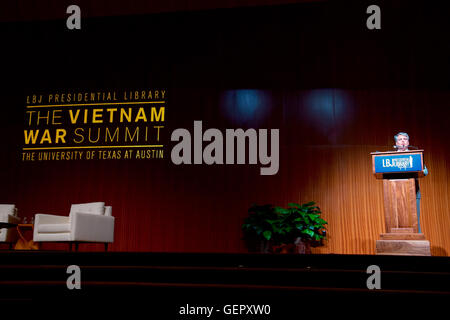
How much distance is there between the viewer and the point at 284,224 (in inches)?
191

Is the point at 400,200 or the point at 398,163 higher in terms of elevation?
the point at 398,163

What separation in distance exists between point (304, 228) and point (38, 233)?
3.05 meters

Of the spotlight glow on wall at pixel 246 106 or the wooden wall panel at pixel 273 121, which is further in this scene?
the spotlight glow on wall at pixel 246 106

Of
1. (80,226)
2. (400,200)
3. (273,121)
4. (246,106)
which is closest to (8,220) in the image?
(80,226)

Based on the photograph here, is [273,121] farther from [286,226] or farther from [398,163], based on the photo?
[398,163]

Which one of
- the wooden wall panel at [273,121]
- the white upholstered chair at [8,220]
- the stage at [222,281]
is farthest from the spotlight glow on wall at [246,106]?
the stage at [222,281]

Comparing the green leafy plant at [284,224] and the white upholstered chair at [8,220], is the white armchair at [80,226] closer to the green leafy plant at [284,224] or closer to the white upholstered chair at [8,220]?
the white upholstered chair at [8,220]

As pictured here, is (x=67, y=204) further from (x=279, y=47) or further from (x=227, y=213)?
(x=279, y=47)

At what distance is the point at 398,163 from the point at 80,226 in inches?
132

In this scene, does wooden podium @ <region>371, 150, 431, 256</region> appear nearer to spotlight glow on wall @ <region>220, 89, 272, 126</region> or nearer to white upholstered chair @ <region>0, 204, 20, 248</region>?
spotlight glow on wall @ <region>220, 89, 272, 126</region>

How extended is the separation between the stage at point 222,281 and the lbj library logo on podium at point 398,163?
1.70 metres

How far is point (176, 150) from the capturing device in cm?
564

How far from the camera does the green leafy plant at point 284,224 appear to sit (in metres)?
4.80

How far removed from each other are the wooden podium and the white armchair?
9.99 feet
